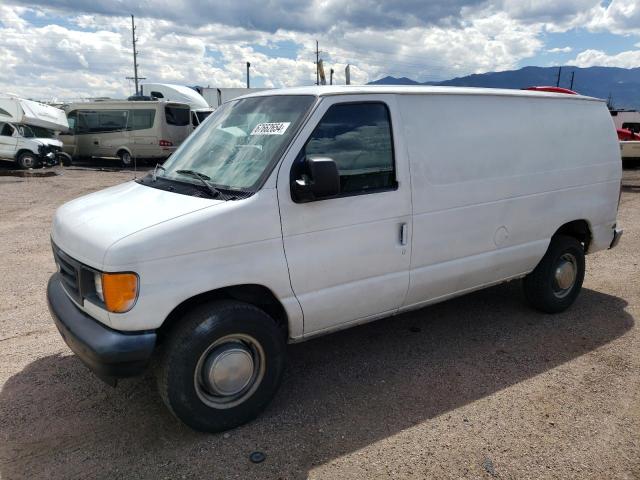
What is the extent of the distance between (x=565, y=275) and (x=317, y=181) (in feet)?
10.8

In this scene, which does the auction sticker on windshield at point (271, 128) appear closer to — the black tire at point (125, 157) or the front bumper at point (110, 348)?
the front bumper at point (110, 348)

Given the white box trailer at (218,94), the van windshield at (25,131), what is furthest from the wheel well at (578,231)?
the white box trailer at (218,94)

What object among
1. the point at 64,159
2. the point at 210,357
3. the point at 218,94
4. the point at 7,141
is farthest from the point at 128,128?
the point at 210,357

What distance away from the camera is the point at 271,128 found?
3400 millimetres

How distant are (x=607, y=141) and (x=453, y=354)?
2777 millimetres

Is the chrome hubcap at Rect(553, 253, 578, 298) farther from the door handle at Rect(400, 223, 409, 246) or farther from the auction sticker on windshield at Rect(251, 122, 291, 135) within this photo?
the auction sticker on windshield at Rect(251, 122, 291, 135)

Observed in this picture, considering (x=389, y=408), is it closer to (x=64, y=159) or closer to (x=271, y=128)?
(x=271, y=128)

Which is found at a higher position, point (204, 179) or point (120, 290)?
point (204, 179)

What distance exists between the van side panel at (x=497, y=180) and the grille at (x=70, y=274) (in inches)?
89.8

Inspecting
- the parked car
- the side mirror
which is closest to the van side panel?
the side mirror

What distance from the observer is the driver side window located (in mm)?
3332

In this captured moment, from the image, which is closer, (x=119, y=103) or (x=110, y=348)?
(x=110, y=348)

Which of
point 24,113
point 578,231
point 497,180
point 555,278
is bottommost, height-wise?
point 555,278

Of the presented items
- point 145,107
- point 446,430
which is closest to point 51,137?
point 145,107
